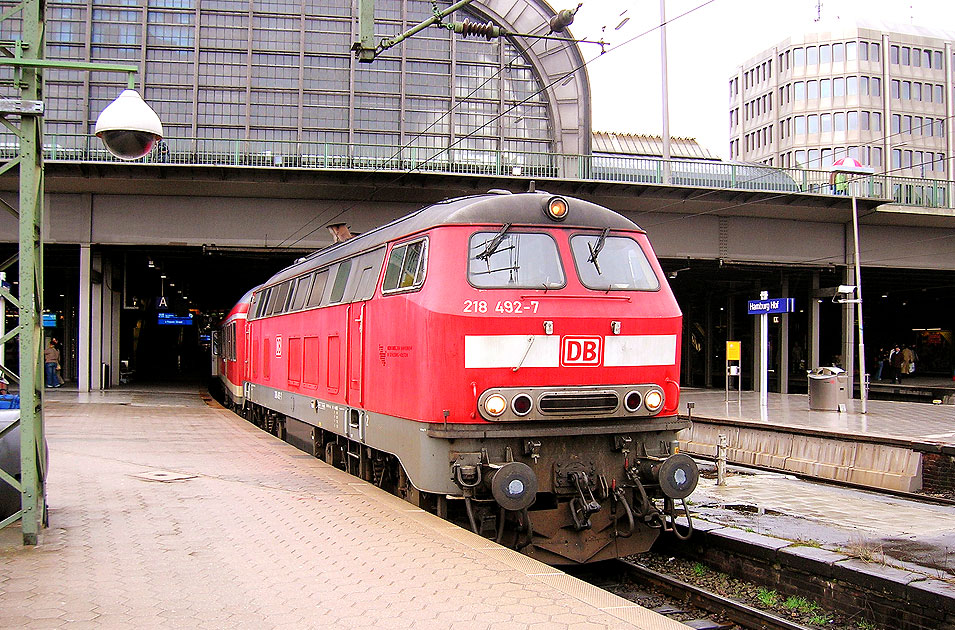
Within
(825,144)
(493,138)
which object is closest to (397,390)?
(493,138)

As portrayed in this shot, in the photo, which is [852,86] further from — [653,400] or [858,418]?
[653,400]

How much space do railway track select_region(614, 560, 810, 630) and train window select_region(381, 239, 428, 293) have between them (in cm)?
349

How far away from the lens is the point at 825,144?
75.8 meters

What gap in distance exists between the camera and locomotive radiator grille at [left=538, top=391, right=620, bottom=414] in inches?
306

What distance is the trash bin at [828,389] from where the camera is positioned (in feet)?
69.8

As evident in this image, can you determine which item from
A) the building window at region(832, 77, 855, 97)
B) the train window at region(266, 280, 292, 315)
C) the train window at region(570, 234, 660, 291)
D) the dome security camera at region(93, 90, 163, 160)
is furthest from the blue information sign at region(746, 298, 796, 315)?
the building window at region(832, 77, 855, 97)

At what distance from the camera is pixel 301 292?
44.8ft

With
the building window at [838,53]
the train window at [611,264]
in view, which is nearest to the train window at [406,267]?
the train window at [611,264]

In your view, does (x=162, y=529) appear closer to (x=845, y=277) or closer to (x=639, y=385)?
(x=639, y=385)

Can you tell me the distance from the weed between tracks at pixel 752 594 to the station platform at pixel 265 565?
2464mm

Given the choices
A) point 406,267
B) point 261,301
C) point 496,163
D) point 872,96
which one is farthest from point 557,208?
point 872,96

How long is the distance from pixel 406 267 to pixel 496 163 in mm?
18734

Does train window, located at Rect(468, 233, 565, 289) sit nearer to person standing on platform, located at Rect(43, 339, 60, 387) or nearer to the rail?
the rail

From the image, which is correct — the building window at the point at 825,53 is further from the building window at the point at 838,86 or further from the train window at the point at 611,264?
the train window at the point at 611,264
